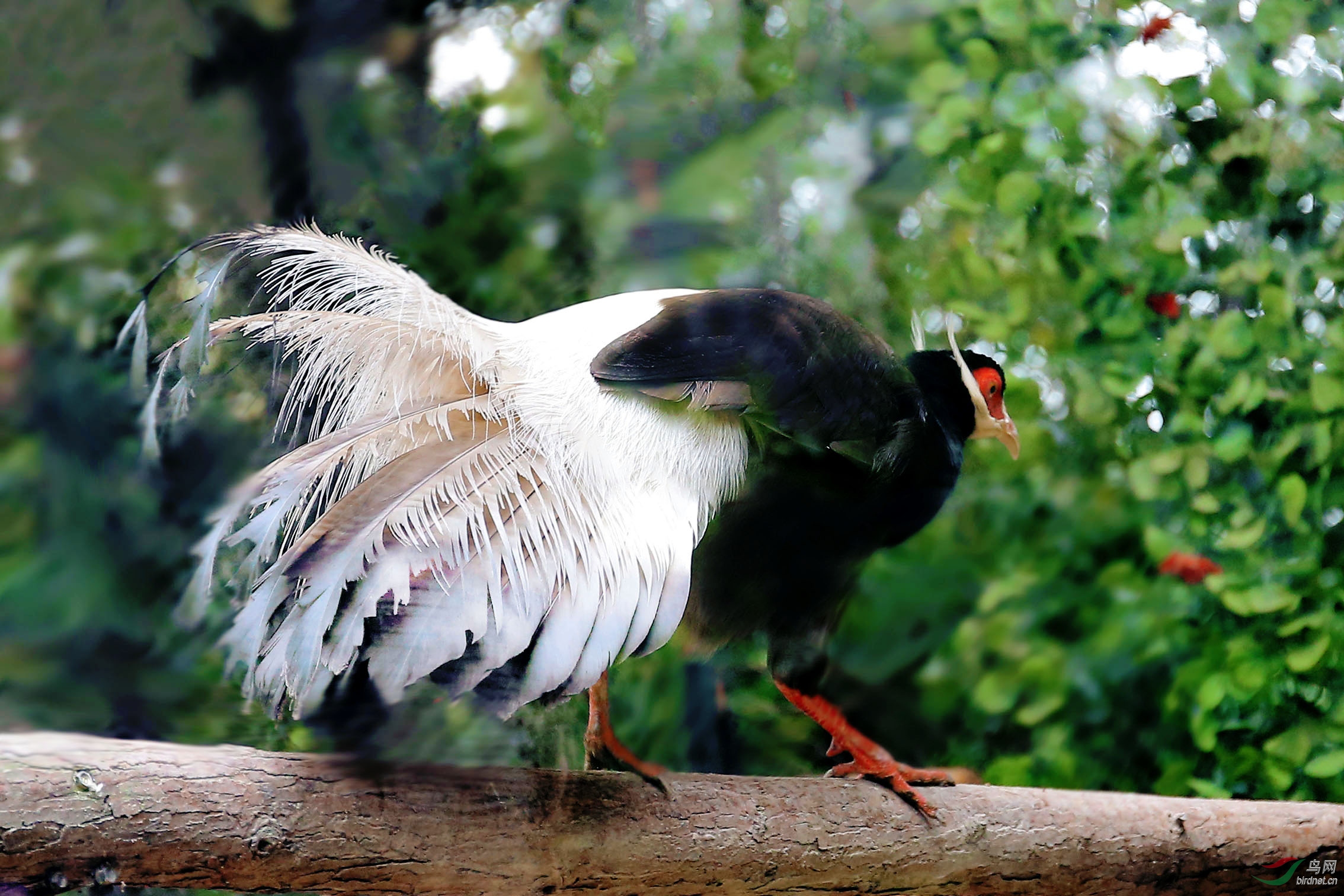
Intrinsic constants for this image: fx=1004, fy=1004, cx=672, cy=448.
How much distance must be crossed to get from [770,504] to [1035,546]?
0.29m

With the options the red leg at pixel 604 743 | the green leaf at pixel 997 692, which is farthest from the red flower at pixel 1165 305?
the red leg at pixel 604 743

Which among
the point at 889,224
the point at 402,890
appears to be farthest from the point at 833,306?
the point at 402,890

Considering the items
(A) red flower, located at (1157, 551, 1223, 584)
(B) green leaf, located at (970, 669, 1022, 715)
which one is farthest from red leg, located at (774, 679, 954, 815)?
(A) red flower, located at (1157, 551, 1223, 584)

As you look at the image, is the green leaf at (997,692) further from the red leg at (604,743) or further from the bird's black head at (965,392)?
the red leg at (604,743)

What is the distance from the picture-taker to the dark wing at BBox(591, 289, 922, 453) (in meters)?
0.66

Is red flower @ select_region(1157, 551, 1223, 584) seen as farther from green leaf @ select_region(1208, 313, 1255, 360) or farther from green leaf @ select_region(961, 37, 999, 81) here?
green leaf @ select_region(961, 37, 999, 81)

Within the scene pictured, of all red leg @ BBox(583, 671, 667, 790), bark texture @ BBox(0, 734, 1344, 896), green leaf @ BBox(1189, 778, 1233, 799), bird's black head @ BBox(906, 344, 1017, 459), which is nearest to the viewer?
bark texture @ BBox(0, 734, 1344, 896)

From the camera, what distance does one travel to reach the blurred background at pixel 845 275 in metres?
0.55

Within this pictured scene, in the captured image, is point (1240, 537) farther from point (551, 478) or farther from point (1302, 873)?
point (551, 478)

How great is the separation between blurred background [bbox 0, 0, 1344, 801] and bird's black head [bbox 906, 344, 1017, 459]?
2 cm

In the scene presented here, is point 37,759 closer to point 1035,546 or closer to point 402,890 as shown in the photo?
point 402,890

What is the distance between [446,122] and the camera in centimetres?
62

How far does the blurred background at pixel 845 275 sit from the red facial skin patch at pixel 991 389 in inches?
1.4

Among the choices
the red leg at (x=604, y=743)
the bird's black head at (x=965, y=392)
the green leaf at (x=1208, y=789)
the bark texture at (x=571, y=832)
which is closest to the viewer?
the bark texture at (x=571, y=832)
